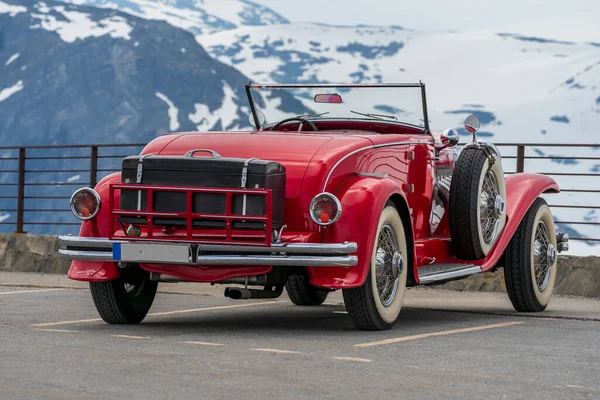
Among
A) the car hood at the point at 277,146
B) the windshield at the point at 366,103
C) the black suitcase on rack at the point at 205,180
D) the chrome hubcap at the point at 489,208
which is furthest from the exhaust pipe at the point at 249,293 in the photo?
the chrome hubcap at the point at 489,208

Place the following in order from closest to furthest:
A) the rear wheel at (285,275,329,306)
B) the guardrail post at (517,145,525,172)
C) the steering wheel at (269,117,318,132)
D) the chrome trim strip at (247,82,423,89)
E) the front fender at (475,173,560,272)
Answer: the steering wheel at (269,117,318,132), the front fender at (475,173,560,272), the chrome trim strip at (247,82,423,89), the rear wheel at (285,275,329,306), the guardrail post at (517,145,525,172)

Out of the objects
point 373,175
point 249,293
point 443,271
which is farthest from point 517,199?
point 249,293

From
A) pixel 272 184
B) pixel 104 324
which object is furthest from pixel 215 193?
pixel 104 324

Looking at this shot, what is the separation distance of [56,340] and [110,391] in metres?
2.02

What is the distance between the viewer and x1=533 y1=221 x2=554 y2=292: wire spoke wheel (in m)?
9.61

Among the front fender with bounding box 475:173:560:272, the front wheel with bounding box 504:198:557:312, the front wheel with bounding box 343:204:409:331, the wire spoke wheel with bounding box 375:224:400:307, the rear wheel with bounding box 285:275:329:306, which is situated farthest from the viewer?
the rear wheel with bounding box 285:275:329:306

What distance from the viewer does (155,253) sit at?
727cm

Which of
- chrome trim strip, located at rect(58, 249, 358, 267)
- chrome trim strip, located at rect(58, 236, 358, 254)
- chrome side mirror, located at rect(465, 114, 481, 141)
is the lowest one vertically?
chrome trim strip, located at rect(58, 249, 358, 267)

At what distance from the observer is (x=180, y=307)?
31.3ft

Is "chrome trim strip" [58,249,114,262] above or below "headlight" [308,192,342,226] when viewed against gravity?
below

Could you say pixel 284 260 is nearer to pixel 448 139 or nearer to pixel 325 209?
pixel 325 209

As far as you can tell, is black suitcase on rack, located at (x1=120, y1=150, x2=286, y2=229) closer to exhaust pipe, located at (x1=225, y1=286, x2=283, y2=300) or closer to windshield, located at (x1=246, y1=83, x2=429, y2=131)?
exhaust pipe, located at (x1=225, y1=286, x2=283, y2=300)

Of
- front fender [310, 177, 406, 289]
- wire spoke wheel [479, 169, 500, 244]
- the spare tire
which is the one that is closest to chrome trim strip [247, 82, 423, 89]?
the spare tire

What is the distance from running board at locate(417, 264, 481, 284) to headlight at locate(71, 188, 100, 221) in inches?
85.3
